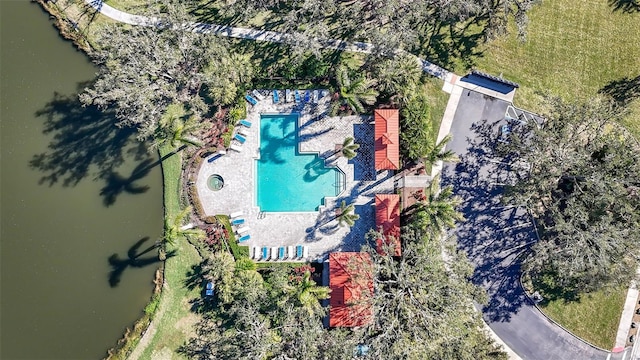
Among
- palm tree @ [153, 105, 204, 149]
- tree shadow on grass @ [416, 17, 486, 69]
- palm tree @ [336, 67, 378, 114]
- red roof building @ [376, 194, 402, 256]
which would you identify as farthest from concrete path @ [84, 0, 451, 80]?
red roof building @ [376, 194, 402, 256]

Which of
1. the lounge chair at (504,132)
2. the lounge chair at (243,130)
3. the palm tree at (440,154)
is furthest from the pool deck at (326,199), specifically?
the lounge chair at (504,132)

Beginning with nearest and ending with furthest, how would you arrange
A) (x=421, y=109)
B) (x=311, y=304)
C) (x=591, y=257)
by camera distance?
(x=591, y=257), (x=311, y=304), (x=421, y=109)

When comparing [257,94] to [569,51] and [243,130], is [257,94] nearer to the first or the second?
[243,130]

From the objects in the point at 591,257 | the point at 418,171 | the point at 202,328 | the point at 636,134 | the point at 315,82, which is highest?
the point at 315,82

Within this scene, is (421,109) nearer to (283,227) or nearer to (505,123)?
(505,123)

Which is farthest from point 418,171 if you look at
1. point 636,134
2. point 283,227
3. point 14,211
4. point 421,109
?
point 14,211

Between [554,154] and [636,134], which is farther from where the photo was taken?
[636,134]

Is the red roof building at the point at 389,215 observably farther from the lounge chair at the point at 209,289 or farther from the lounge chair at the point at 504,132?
the lounge chair at the point at 209,289
